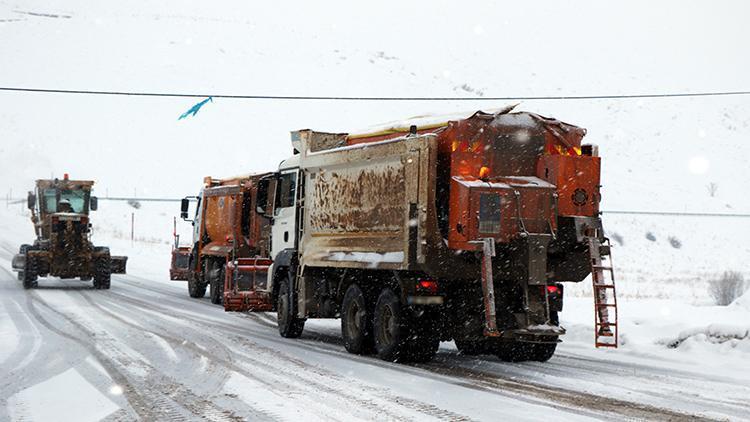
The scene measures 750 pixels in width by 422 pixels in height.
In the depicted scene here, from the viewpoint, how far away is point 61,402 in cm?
913

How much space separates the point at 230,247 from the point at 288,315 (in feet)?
24.6

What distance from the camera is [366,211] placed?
43.7 ft

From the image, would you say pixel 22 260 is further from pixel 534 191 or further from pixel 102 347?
pixel 534 191

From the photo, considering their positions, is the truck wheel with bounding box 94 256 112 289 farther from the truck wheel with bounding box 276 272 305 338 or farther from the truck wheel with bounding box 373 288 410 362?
the truck wheel with bounding box 373 288 410 362

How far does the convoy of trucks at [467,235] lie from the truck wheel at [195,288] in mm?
11516

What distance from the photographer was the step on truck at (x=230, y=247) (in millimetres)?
18656

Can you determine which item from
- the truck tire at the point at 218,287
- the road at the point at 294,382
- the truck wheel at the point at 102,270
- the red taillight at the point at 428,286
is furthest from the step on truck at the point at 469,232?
the truck wheel at the point at 102,270

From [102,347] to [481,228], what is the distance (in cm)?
605

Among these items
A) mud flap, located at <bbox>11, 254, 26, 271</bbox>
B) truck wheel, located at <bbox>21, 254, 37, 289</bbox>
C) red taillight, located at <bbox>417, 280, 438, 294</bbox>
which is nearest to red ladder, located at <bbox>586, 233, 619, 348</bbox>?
red taillight, located at <bbox>417, 280, 438, 294</bbox>

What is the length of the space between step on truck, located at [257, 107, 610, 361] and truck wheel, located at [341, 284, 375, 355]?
28 mm

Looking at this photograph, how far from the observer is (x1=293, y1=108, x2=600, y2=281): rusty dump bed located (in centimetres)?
1156

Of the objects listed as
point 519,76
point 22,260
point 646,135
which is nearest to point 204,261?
point 22,260

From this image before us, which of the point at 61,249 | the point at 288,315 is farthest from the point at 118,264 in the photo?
the point at 288,315

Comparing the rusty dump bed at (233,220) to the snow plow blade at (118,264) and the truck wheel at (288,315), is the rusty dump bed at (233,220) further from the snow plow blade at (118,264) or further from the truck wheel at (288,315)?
the truck wheel at (288,315)
